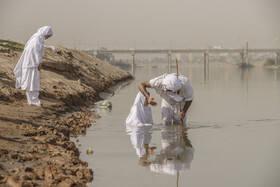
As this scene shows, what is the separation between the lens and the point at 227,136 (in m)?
10.4

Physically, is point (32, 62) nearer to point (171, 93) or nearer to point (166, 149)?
point (171, 93)

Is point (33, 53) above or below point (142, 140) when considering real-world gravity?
above

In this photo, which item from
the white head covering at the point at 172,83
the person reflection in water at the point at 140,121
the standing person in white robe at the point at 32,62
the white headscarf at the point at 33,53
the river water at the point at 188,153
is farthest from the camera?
the white headscarf at the point at 33,53

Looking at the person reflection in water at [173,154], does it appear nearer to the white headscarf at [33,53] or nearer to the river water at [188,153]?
the river water at [188,153]

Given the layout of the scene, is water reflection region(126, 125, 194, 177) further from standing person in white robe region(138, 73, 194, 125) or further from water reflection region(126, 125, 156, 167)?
standing person in white robe region(138, 73, 194, 125)


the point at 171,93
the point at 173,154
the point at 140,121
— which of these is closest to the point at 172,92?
the point at 171,93

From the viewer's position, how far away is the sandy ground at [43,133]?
20.1ft

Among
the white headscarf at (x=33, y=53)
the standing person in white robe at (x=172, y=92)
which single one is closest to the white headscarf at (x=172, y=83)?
the standing person in white robe at (x=172, y=92)

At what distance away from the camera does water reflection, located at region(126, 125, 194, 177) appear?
Answer: 24.0 ft

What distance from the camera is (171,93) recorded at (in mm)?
10445

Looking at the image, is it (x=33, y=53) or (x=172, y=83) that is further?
(x=33, y=53)

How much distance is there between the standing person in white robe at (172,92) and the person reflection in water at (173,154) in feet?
1.21

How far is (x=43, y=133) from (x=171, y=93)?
105 inches

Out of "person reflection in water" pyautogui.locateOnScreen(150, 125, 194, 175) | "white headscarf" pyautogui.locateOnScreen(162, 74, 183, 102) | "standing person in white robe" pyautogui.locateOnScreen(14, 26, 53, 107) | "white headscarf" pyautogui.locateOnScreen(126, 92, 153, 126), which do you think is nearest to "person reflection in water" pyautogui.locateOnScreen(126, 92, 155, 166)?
"white headscarf" pyautogui.locateOnScreen(126, 92, 153, 126)
